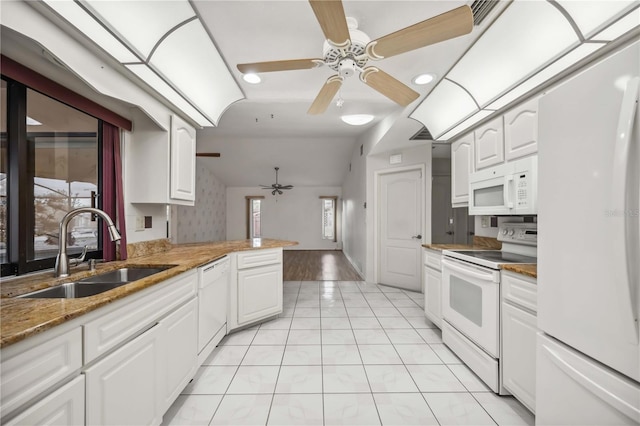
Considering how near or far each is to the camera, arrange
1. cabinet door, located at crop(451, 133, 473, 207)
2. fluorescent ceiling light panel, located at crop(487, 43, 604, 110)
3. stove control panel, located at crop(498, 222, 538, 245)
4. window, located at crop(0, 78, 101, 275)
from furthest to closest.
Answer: cabinet door, located at crop(451, 133, 473, 207)
stove control panel, located at crop(498, 222, 538, 245)
fluorescent ceiling light panel, located at crop(487, 43, 604, 110)
window, located at crop(0, 78, 101, 275)

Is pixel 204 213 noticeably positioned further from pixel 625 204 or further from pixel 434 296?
pixel 625 204

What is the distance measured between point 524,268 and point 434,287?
1.18 metres

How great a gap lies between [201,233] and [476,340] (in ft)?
22.0

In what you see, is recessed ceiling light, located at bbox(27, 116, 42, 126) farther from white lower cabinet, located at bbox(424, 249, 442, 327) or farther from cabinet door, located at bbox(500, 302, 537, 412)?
white lower cabinet, located at bbox(424, 249, 442, 327)

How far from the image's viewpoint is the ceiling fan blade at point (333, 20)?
116 cm

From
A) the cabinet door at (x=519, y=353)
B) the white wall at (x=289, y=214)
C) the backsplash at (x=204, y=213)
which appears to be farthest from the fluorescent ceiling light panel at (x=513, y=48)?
the white wall at (x=289, y=214)

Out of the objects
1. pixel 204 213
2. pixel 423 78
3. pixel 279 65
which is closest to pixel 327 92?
pixel 279 65

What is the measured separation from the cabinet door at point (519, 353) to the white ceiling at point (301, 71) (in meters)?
1.87

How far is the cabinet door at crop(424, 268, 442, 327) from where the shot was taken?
2.53 metres

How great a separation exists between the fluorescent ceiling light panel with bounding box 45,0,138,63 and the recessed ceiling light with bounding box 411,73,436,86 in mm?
2153

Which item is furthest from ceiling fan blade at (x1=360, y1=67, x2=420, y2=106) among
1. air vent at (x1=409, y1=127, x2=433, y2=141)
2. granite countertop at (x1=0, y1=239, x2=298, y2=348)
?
granite countertop at (x1=0, y1=239, x2=298, y2=348)

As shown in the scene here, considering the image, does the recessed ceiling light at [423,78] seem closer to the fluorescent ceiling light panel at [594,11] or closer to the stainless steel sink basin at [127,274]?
the fluorescent ceiling light panel at [594,11]

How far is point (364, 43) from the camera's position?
5.09ft

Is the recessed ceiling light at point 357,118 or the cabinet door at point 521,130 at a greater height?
the recessed ceiling light at point 357,118
